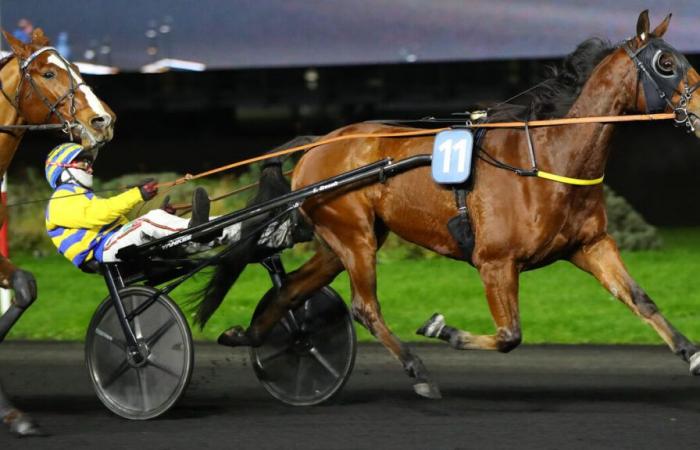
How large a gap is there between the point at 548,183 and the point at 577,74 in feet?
2.02

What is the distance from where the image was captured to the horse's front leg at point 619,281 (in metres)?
6.44

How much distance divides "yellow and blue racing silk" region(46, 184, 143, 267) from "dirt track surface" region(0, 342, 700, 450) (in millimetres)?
846

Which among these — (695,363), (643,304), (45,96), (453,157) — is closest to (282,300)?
(453,157)

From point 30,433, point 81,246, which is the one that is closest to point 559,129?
point 81,246

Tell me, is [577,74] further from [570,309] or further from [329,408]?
[570,309]

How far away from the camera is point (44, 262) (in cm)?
1358

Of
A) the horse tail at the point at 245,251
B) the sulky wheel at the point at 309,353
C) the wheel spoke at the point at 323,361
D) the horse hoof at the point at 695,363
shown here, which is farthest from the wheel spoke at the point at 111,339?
the horse hoof at the point at 695,363

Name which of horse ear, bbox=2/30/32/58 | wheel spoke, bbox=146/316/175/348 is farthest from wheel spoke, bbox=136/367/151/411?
horse ear, bbox=2/30/32/58

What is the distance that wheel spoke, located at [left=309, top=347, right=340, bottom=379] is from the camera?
7.06 m

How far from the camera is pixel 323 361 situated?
23.3 feet

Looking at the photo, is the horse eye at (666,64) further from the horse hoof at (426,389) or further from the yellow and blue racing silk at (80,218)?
the yellow and blue racing silk at (80,218)

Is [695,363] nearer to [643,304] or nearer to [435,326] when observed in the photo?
[643,304]

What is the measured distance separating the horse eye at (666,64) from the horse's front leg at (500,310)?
116 cm

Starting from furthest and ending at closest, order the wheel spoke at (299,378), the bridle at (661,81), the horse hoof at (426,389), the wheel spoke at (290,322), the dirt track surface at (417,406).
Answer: the wheel spoke at (290,322), the wheel spoke at (299,378), the horse hoof at (426,389), the bridle at (661,81), the dirt track surface at (417,406)
